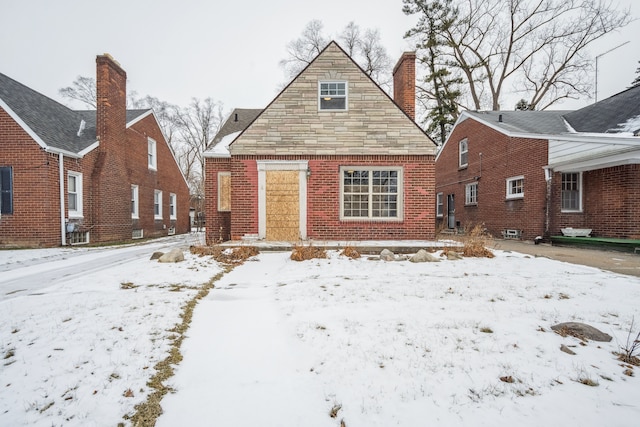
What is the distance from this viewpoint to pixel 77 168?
36.6 ft

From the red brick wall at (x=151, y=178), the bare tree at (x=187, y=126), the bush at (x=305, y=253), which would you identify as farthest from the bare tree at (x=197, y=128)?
the bush at (x=305, y=253)

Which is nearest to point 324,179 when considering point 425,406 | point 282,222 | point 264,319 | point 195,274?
point 282,222

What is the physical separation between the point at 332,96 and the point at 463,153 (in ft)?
34.5

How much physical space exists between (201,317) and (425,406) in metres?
2.65

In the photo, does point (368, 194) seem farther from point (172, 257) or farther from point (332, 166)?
point (172, 257)

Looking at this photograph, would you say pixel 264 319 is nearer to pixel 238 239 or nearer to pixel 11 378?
pixel 11 378

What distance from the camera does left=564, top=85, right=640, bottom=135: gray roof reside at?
10141mm

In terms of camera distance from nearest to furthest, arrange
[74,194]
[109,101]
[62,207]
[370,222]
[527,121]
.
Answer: [370,222] → [62,207] → [74,194] → [109,101] → [527,121]

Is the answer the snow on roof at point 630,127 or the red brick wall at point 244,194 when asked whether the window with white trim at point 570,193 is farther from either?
the red brick wall at point 244,194

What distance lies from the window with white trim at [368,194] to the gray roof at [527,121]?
21.8 ft

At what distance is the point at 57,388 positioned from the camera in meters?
2.11

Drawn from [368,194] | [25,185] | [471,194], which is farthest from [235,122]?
[471,194]

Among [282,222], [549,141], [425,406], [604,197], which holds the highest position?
[549,141]

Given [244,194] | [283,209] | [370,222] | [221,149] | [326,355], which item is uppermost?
[221,149]
